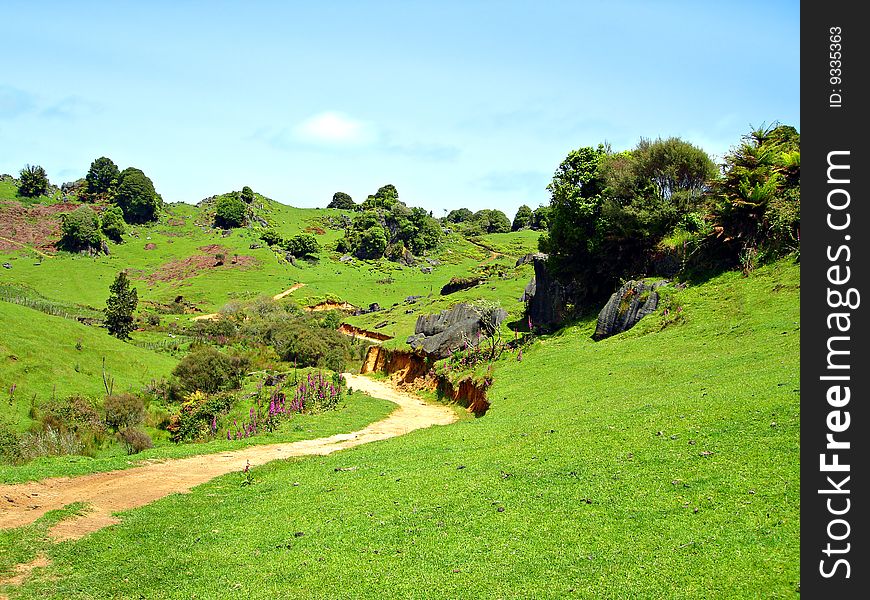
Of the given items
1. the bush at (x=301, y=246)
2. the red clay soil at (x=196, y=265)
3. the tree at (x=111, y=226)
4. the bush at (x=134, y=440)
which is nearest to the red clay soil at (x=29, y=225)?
the tree at (x=111, y=226)

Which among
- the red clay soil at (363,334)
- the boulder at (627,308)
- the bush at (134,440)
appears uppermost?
the boulder at (627,308)

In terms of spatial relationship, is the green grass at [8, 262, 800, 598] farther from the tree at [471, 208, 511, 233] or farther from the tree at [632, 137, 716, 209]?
the tree at [471, 208, 511, 233]

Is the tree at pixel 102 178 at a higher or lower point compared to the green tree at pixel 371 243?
higher

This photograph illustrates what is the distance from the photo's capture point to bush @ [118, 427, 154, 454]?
2547 centimetres

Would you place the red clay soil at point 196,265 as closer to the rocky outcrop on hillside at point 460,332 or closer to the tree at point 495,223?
the rocky outcrop on hillside at point 460,332

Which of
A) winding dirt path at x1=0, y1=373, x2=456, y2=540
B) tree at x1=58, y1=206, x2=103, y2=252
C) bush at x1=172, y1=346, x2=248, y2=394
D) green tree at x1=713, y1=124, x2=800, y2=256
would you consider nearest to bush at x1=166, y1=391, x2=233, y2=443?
bush at x1=172, y1=346, x2=248, y2=394

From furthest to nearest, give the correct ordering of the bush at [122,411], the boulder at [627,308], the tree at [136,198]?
the tree at [136,198] < the boulder at [627,308] < the bush at [122,411]

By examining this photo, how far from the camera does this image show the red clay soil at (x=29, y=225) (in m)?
116

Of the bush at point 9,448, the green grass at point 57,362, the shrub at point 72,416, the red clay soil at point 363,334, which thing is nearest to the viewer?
the bush at point 9,448

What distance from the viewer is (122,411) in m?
31.7

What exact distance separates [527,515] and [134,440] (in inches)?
855

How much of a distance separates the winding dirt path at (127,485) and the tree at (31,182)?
15038 centimetres
